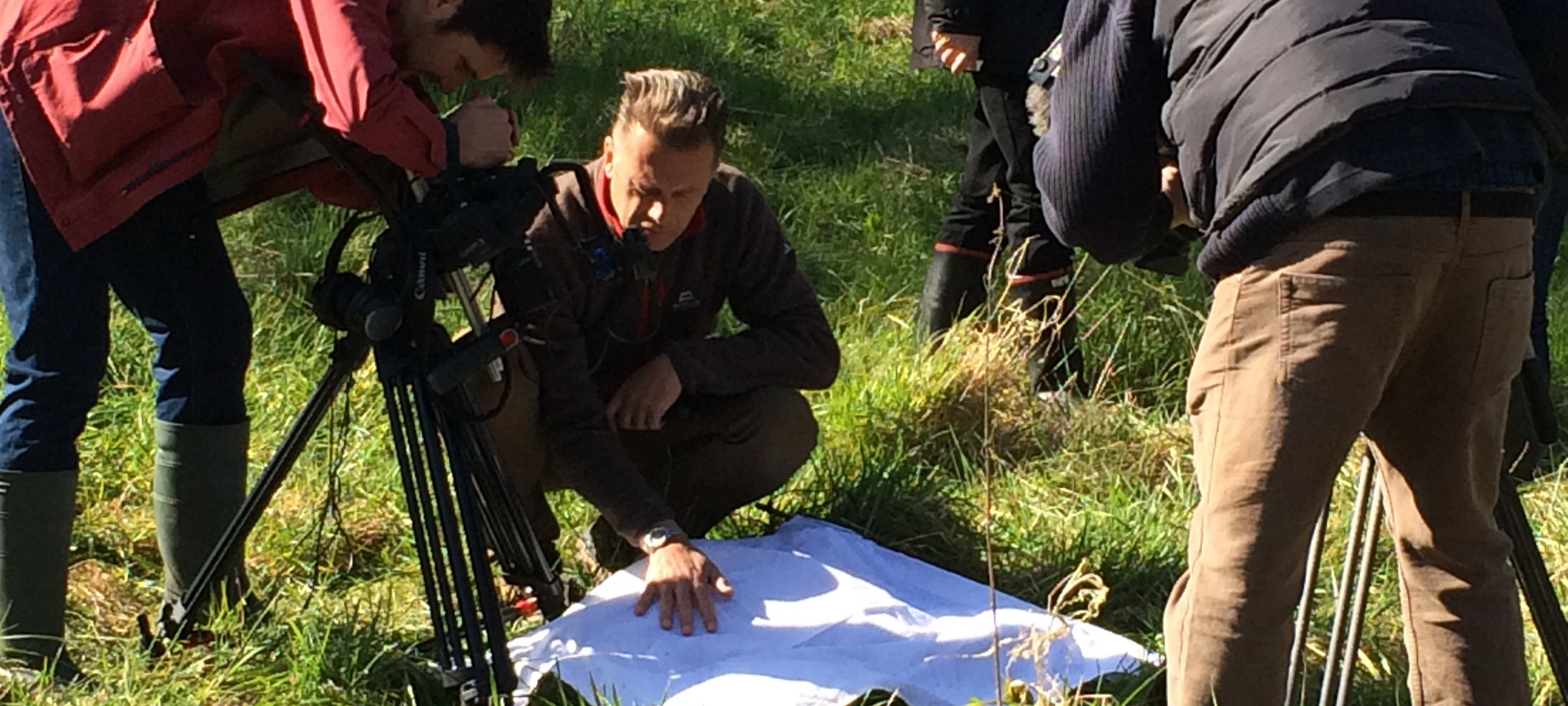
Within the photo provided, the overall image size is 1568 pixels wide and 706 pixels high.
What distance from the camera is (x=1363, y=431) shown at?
2.33m

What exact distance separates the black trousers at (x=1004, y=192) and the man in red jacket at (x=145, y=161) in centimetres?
206

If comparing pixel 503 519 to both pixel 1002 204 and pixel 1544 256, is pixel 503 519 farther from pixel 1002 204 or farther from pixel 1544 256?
pixel 1544 256

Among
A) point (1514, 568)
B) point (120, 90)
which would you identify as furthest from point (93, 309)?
point (1514, 568)

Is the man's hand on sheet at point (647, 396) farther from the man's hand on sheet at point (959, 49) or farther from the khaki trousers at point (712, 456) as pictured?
the man's hand on sheet at point (959, 49)

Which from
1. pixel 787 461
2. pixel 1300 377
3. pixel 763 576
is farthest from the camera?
pixel 787 461

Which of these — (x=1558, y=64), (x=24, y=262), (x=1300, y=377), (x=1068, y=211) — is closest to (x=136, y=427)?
(x=24, y=262)

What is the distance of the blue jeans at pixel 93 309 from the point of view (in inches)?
111

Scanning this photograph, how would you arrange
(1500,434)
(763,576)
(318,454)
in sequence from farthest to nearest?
(318,454) < (763,576) < (1500,434)

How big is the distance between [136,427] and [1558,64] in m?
3.41

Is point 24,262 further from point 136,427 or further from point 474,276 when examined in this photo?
point 474,276

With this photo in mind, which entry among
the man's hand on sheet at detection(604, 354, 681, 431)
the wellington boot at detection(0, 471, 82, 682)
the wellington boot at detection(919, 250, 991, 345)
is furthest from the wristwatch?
the wellington boot at detection(919, 250, 991, 345)

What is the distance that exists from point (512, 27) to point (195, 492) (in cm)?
112

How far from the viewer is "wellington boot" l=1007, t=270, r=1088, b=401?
466 centimetres

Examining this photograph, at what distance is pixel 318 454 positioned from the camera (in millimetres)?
4160
